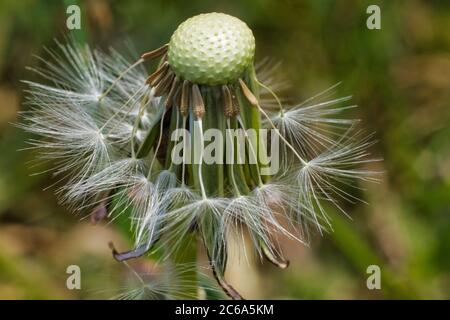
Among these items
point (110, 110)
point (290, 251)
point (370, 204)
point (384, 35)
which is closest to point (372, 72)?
point (384, 35)

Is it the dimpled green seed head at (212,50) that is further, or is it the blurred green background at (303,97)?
the blurred green background at (303,97)

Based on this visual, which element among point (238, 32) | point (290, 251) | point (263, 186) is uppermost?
point (238, 32)

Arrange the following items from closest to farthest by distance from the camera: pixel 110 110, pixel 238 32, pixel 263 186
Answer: pixel 238 32, pixel 263 186, pixel 110 110

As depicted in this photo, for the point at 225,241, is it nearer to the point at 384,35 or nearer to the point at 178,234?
the point at 178,234

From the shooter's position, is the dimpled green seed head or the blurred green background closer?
the dimpled green seed head

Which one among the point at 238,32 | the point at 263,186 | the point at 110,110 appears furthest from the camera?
the point at 110,110
